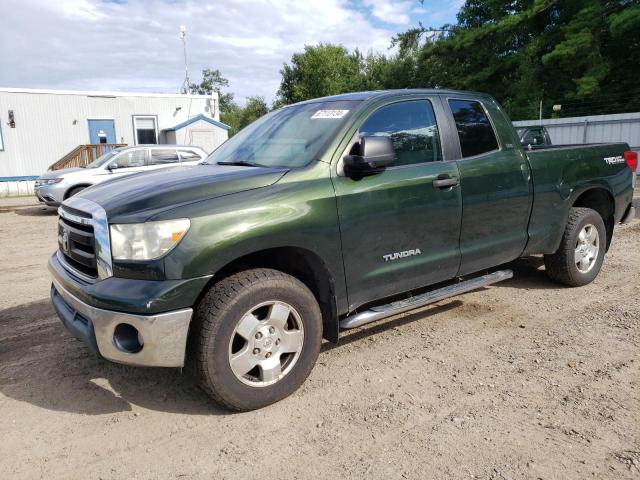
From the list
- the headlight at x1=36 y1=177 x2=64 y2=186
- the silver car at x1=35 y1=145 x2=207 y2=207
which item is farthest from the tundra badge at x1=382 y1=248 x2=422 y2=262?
the headlight at x1=36 y1=177 x2=64 y2=186

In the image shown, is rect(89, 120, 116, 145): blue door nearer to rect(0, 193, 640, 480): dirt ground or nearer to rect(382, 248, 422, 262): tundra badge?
rect(0, 193, 640, 480): dirt ground

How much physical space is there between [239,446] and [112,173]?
37.5 ft

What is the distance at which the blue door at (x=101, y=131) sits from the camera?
21.8 meters

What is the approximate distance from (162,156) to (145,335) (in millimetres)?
11107

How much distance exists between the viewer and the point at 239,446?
108 inches

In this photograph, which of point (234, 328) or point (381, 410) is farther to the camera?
point (381, 410)

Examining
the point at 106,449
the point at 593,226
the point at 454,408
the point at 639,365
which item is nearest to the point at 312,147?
the point at 454,408

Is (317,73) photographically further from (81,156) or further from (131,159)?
(131,159)

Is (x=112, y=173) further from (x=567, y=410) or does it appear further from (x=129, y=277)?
(x=567, y=410)

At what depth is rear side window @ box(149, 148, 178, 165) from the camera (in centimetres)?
1298

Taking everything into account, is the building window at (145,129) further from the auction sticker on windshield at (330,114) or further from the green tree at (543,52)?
the auction sticker on windshield at (330,114)

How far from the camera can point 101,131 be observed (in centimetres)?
2189

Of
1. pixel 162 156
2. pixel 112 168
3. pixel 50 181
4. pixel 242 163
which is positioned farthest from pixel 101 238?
pixel 50 181

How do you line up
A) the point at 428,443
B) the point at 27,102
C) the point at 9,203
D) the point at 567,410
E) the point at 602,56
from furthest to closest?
the point at 602,56 → the point at 27,102 → the point at 9,203 → the point at 567,410 → the point at 428,443
